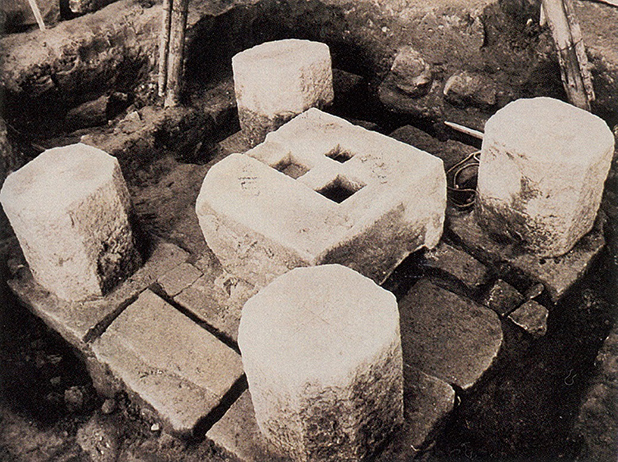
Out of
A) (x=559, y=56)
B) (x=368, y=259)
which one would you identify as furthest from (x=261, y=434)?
(x=559, y=56)

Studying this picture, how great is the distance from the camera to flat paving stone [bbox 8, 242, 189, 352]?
3.66m

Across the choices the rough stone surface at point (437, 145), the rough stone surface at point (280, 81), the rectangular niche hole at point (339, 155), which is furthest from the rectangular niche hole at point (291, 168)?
the rough stone surface at point (437, 145)

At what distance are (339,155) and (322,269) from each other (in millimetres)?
1206

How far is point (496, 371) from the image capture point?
344cm

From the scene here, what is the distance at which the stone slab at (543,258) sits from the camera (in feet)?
11.9

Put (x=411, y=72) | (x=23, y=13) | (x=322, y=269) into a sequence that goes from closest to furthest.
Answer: (x=322, y=269) < (x=23, y=13) < (x=411, y=72)

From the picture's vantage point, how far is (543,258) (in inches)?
147

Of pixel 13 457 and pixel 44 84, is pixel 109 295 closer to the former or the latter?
pixel 13 457

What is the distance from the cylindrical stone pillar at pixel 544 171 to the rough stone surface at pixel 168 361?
175cm

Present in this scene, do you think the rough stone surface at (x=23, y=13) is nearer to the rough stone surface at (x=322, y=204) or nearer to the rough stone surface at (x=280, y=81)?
the rough stone surface at (x=280, y=81)

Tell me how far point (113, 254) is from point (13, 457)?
118cm

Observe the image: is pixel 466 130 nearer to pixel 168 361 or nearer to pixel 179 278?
pixel 179 278

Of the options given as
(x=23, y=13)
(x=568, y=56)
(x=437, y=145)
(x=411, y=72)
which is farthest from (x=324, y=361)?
(x=23, y=13)

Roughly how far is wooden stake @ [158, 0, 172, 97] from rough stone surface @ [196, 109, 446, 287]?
4.95 ft
